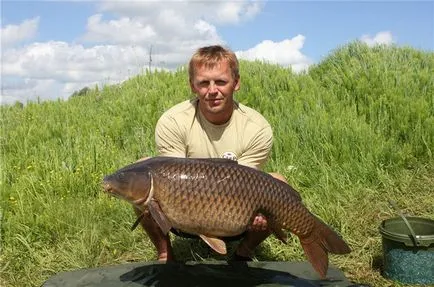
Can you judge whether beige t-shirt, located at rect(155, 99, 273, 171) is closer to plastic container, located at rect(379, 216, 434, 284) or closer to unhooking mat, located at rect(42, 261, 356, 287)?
unhooking mat, located at rect(42, 261, 356, 287)

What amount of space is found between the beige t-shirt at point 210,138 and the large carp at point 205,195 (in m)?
0.57

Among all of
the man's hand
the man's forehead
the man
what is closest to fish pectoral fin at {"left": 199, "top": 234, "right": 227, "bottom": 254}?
the man's hand

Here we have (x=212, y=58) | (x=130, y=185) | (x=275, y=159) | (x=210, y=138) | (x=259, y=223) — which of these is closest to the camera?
(x=130, y=185)

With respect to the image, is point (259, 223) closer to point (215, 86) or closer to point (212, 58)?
point (215, 86)

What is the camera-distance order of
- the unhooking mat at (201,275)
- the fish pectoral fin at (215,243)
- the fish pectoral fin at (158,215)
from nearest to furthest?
the fish pectoral fin at (158,215) < the fish pectoral fin at (215,243) < the unhooking mat at (201,275)

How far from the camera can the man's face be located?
8.89ft

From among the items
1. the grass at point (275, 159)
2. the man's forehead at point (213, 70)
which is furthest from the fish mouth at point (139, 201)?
the grass at point (275, 159)

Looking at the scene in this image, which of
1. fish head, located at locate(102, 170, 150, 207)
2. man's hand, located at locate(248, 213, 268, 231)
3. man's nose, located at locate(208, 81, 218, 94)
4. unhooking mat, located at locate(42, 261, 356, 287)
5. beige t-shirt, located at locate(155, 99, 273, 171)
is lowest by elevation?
unhooking mat, located at locate(42, 261, 356, 287)

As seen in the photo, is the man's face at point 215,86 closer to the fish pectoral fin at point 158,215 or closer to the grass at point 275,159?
the fish pectoral fin at point 158,215

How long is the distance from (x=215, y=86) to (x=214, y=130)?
0.93 ft

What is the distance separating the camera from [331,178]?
148 inches

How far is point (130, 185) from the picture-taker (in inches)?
82.4

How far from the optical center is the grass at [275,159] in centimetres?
322

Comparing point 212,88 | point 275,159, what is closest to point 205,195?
point 212,88
